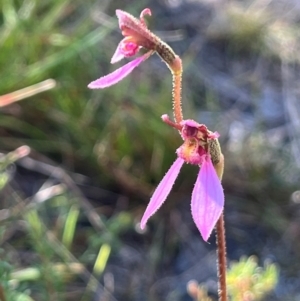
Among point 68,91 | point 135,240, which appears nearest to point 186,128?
point 135,240

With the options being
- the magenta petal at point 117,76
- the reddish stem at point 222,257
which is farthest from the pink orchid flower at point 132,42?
the reddish stem at point 222,257

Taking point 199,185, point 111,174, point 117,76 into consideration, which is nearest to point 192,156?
point 199,185

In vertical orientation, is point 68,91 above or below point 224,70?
below

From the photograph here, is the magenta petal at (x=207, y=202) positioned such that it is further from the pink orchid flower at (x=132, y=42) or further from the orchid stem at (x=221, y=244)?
the pink orchid flower at (x=132, y=42)

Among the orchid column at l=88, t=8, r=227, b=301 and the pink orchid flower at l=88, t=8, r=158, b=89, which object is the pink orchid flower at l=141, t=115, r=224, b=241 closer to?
the orchid column at l=88, t=8, r=227, b=301

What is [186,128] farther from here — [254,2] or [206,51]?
[254,2]

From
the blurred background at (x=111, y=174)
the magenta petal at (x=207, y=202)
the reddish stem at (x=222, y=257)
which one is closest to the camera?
the magenta petal at (x=207, y=202)

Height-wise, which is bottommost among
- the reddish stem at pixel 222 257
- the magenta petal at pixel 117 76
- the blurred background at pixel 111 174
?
the reddish stem at pixel 222 257
